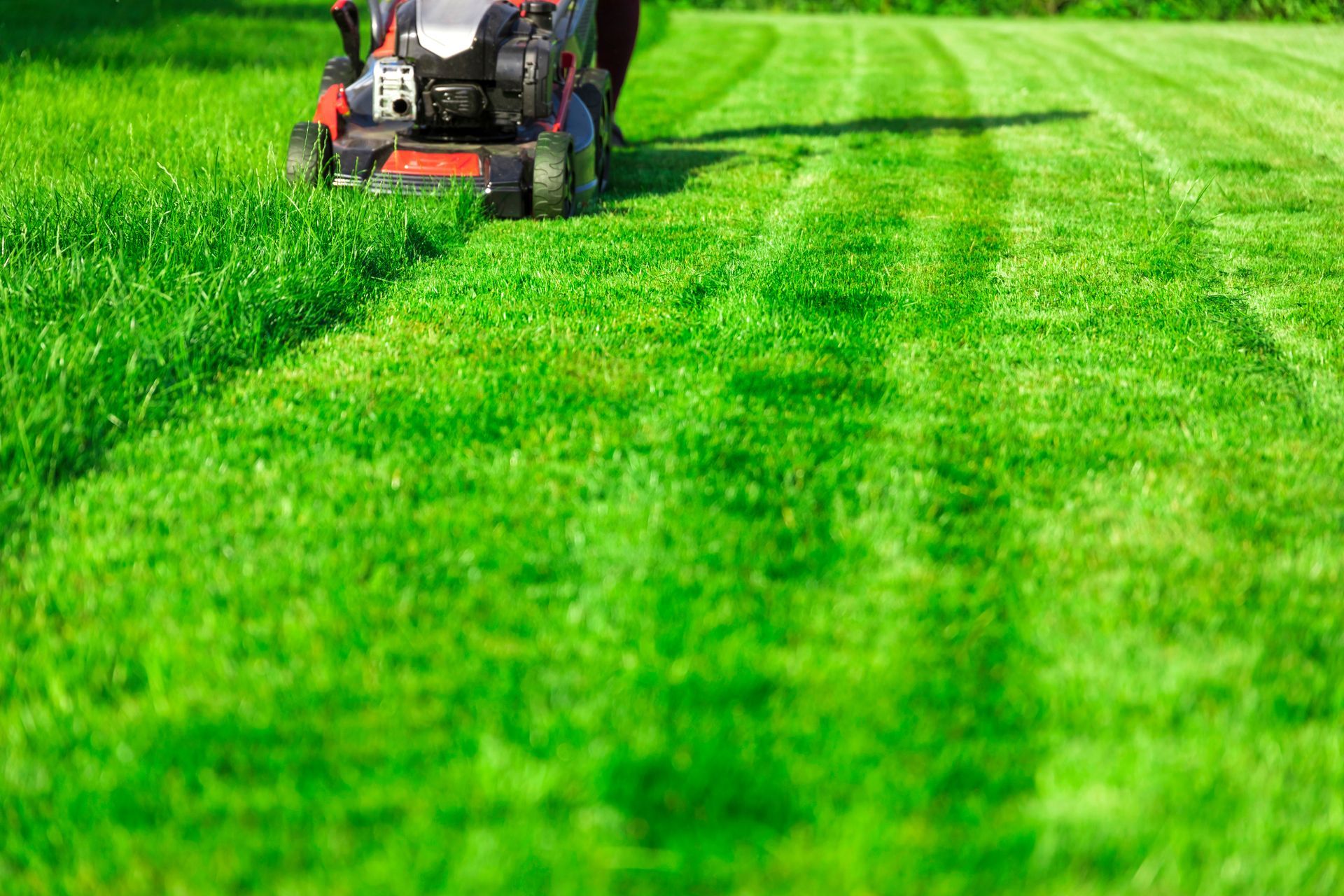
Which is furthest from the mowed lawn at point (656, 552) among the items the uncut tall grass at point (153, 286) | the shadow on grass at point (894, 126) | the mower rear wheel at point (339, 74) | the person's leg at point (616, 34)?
the shadow on grass at point (894, 126)

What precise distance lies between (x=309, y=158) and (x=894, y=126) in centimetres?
589

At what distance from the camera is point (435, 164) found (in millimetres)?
6730

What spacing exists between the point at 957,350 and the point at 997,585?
75.4 inches

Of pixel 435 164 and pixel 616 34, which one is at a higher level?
pixel 616 34

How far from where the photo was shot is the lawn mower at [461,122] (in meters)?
6.63

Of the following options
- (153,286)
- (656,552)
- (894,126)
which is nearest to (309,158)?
(153,286)

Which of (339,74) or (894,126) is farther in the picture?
(894,126)

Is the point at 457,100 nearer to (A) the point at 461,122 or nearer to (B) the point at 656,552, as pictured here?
(A) the point at 461,122

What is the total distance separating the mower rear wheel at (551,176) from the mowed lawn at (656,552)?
31cm

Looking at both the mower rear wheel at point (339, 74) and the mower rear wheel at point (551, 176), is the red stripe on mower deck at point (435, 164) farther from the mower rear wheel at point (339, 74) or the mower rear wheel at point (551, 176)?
the mower rear wheel at point (339, 74)

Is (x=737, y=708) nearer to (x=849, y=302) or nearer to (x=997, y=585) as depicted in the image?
(x=997, y=585)

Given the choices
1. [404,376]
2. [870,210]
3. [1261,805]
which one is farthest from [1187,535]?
[870,210]

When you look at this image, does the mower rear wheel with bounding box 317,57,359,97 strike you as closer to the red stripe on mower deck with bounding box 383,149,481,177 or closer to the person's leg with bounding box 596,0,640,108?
the red stripe on mower deck with bounding box 383,149,481,177

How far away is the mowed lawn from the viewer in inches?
79.5
